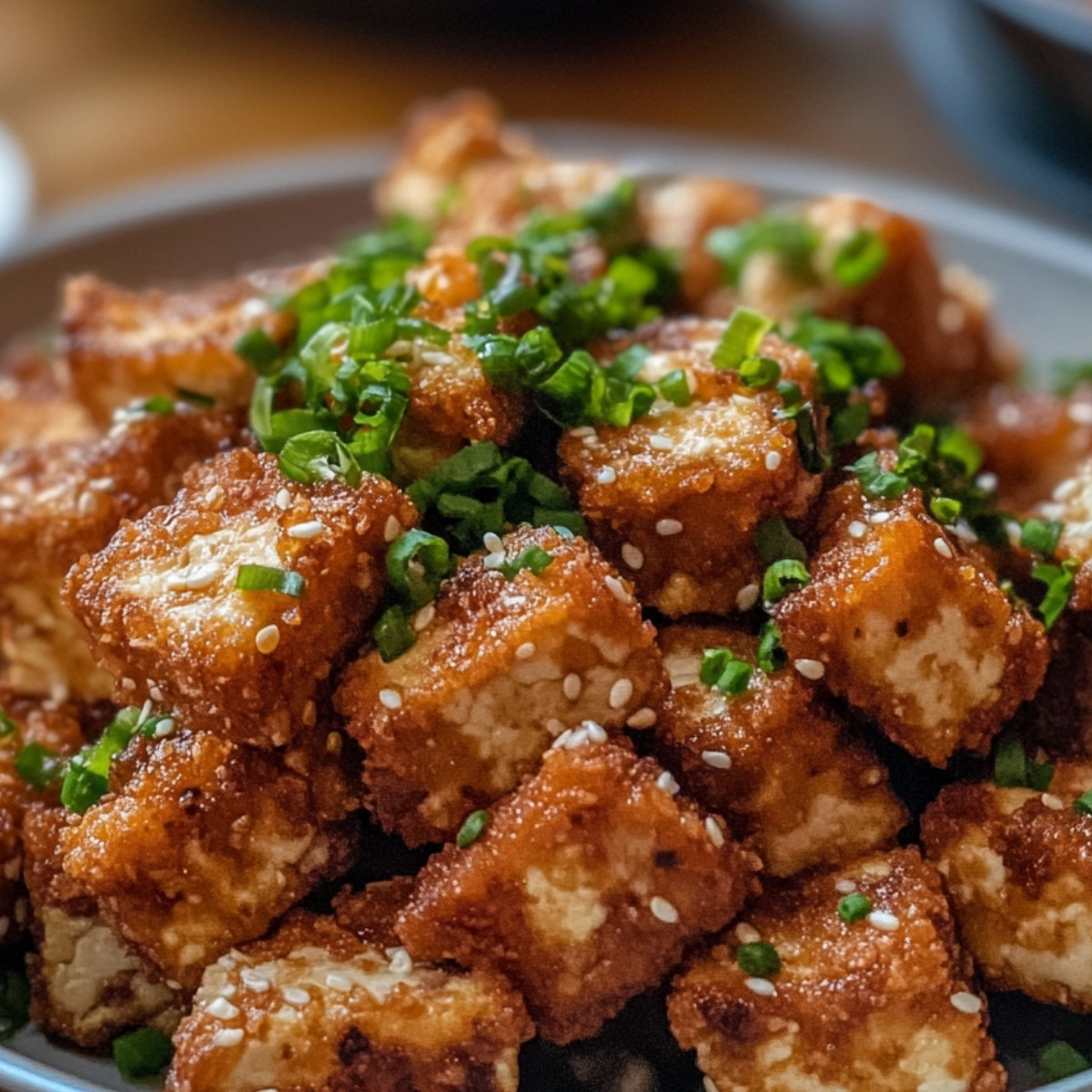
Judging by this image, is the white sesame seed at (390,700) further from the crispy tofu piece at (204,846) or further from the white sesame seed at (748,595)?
the white sesame seed at (748,595)

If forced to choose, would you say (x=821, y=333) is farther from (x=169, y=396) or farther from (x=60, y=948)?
(x=60, y=948)

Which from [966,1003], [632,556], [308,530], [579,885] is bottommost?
[966,1003]

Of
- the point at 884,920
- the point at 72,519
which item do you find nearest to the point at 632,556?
the point at 884,920

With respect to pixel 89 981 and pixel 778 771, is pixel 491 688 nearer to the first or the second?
pixel 778 771

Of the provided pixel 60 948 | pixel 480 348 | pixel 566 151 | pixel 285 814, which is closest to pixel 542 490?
pixel 480 348

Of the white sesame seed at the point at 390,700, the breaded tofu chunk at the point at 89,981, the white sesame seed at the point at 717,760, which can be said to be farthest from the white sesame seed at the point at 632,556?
the breaded tofu chunk at the point at 89,981

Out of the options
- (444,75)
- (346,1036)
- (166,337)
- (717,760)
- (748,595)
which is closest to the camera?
(346,1036)

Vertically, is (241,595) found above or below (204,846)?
above
